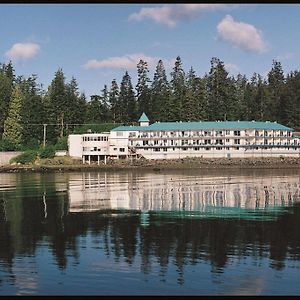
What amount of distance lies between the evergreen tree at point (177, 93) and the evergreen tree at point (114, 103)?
11.4 metres

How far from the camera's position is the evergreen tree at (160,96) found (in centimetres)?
9619

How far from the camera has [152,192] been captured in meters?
37.8

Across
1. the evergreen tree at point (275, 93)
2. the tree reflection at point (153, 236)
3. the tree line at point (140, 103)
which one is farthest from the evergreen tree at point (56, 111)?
the tree reflection at point (153, 236)

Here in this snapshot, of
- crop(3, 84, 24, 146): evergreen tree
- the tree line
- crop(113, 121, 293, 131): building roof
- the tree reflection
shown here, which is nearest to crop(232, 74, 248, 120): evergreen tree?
the tree line

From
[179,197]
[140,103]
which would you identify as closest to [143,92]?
[140,103]

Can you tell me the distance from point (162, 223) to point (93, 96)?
7962 centimetres

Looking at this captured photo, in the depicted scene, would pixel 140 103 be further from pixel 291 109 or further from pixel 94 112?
pixel 291 109

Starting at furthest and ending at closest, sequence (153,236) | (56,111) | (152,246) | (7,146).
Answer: (56,111)
(7,146)
(153,236)
(152,246)

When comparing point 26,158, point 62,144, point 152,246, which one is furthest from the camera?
point 62,144

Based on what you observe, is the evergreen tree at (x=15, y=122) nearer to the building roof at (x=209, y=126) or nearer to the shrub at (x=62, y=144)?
the shrub at (x=62, y=144)

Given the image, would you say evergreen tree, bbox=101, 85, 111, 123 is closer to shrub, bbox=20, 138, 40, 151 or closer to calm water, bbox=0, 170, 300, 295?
shrub, bbox=20, 138, 40, 151

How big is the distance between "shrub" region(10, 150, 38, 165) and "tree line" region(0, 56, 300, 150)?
10.8 feet

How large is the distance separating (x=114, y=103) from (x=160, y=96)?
9.68 m

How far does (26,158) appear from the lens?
8025 centimetres
